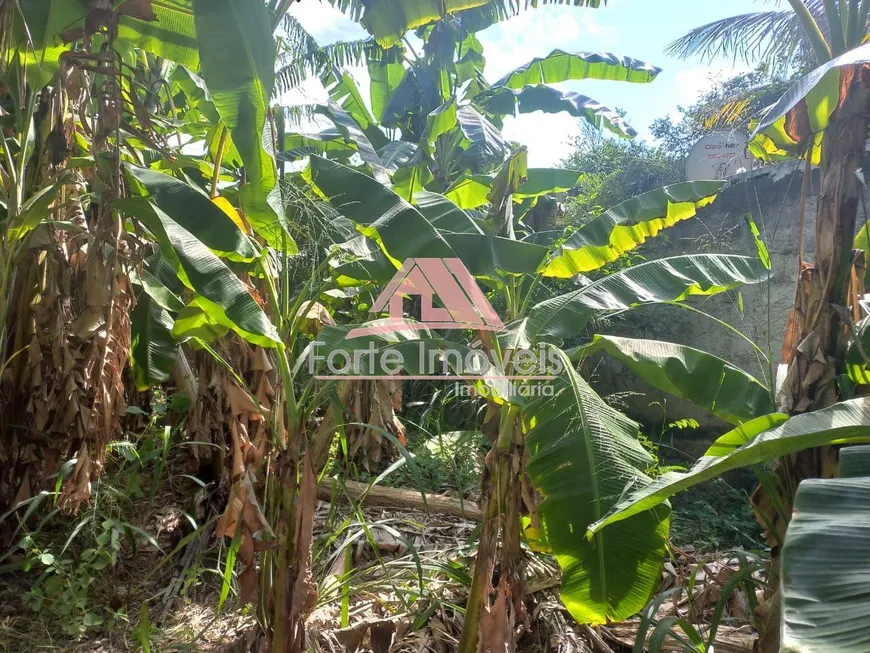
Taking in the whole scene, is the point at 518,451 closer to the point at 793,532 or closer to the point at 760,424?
the point at 760,424

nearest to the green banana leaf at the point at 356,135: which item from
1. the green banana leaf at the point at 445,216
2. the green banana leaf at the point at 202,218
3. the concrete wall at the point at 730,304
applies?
the green banana leaf at the point at 445,216

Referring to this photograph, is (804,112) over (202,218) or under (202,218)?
over

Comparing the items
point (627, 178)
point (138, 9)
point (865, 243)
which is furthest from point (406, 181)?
point (627, 178)

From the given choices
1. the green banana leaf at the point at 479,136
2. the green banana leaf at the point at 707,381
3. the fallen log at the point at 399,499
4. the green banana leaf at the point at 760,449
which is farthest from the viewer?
the green banana leaf at the point at 479,136

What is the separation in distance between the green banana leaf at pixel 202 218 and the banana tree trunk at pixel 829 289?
6.01 ft

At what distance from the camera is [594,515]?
1.41m

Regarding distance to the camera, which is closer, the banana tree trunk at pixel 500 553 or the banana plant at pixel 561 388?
the banana plant at pixel 561 388

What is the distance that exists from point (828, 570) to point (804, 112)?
77.8 inches

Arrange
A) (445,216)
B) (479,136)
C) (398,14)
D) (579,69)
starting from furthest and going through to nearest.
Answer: (579,69) → (479,136) → (398,14) → (445,216)

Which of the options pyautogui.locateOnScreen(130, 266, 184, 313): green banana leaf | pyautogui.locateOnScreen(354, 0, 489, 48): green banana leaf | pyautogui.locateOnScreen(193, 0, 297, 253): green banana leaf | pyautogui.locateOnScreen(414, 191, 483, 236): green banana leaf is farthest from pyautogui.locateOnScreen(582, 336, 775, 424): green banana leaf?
pyautogui.locateOnScreen(354, 0, 489, 48): green banana leaf

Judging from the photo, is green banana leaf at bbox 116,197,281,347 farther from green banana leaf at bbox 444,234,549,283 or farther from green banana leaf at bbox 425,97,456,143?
green banana leaf at bbox 425,97,456,143

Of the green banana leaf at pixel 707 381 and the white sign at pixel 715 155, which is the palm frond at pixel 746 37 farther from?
the green banana leaf at pixel 707 381

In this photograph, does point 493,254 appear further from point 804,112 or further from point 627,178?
point 627,178

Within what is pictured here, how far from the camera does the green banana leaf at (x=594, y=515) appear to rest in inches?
55.1
